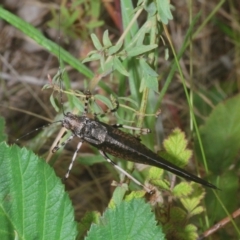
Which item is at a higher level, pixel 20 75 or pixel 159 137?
pixel 20 75

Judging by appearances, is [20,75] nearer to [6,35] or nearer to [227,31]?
[6,35]

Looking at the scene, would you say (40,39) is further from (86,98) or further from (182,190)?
(182,190)

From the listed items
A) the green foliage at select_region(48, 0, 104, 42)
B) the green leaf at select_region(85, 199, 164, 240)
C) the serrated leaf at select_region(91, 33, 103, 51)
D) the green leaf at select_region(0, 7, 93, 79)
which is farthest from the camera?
the green foliage at select_region(48, 0, 104, 42)

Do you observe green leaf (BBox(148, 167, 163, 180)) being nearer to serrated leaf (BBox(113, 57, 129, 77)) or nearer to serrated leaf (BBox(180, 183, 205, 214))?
serrated leaf (BBox(180, 183, 205, 214))

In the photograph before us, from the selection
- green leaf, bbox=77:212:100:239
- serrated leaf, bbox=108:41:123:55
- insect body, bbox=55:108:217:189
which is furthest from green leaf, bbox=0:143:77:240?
serrated leaf, bbox=108:41:123:55

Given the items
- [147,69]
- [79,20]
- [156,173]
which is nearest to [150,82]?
[147,69]

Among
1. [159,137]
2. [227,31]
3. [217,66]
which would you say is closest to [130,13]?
[159,137]
